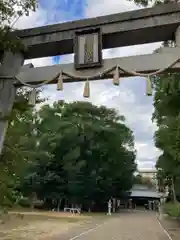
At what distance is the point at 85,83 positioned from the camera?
170 inches

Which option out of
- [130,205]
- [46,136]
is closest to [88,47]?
[46,136]

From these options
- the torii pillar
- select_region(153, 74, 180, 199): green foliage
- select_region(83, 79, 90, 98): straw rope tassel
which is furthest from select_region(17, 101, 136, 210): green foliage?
select_region(83, 79, 90, 98): straw rope tassel

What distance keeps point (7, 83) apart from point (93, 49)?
1.37m

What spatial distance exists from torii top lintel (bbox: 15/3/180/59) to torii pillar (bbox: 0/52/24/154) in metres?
0.29

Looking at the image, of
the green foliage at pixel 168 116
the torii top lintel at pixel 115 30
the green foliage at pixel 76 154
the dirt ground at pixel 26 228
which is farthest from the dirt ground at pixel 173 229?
the green foliage at pixel 76 154

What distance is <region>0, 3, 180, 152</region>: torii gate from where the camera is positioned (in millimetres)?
4176

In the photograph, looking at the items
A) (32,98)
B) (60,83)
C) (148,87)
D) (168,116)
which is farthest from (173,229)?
(60,83)

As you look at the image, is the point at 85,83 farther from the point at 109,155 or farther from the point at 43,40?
the point at 109,155

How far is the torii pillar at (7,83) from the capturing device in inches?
171

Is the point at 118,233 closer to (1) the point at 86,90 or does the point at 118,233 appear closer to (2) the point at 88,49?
(1) the point at 86,90

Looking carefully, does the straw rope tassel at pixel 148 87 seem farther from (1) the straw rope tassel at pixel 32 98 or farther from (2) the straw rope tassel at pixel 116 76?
(1) the straw rope tassel at pixel 32 98

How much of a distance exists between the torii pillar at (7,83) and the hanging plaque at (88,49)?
3.14 ft

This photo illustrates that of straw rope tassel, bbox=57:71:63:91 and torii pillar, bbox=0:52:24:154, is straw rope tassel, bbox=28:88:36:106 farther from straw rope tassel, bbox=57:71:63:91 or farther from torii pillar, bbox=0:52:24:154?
straw rope tassel, bbox=57:71:63:91

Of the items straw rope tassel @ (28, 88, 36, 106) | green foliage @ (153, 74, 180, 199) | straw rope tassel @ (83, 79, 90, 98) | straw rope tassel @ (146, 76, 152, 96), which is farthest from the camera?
green foliage @ (153, 74, 180, 199)
